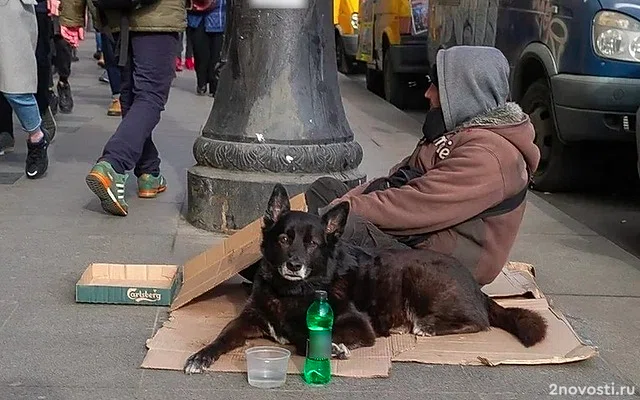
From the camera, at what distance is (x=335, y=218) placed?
405 cm

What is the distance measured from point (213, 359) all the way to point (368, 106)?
1008 centimetres

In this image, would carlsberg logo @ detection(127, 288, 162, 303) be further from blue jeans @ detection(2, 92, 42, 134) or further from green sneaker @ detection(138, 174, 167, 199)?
blue jeans @ detection(2, 92, 42, 134)

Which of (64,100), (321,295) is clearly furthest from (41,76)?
(321,295)

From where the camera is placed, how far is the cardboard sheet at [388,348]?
402cm

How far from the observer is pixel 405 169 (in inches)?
189

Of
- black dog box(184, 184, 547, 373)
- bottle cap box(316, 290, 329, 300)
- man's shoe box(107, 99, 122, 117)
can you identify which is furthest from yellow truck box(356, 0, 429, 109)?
bottle cap box(316, 290, 329, 300)

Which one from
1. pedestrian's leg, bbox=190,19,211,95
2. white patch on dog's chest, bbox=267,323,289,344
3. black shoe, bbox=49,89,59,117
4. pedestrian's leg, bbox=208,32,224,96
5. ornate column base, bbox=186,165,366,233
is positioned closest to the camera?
white patch on dog's chest, bbox=267,323,289,344

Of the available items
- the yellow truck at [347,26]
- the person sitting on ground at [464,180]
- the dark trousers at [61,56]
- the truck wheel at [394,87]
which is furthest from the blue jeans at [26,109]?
the yellow truck at [347,26]

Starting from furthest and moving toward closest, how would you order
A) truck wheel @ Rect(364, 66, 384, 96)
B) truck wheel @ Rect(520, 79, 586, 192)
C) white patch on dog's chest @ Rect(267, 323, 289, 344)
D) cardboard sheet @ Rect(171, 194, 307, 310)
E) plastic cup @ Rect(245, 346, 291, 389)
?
truck wheel @ Rect(364, 66, 384, 96) < truck wheel @ Rect(520, 79, 586, 192) < cardboard sheet @ Rect(171, 194, 307, 310) < white patch on dog's chest @ Rect(267, 323, 289, 344) < plastic cup @ Rect(245, 346, 291, 389)

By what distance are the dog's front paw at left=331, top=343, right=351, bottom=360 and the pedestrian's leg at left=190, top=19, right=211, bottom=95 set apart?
369 inches

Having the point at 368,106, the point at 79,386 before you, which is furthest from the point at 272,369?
the point at 368,106

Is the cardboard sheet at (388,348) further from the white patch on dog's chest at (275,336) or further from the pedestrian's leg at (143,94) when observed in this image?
the pedestrian's leg at (143,94)

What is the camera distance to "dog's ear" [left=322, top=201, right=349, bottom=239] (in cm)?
404

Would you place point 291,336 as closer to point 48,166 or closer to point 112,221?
point 112,221
